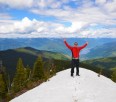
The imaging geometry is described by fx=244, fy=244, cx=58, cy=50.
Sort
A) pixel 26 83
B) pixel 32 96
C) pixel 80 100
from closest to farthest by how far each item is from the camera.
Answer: pixel 80 100
pixel 32 96
pixel 26 83

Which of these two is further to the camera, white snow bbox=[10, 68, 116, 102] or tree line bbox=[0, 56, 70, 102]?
tree line bbox=[0, 56, 70, 102]

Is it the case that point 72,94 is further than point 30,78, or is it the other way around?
point 30,78

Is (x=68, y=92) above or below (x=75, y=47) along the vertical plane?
below

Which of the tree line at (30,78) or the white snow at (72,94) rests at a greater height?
the white snow at (72,94)

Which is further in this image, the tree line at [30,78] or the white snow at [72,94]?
the tree line at [30,78]

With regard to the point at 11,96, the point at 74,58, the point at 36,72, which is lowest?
the point at 36,72

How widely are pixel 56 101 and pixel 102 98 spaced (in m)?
2.83

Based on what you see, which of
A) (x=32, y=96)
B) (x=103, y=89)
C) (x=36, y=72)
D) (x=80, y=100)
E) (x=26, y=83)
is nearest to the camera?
(x=80, y=100)

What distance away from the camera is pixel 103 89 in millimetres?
17547

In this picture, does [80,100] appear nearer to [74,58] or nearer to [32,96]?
[32,96]

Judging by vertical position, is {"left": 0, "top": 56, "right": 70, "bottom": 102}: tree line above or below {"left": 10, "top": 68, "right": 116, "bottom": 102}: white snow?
below

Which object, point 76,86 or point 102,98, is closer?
point 102,98

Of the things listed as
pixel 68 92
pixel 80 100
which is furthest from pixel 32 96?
pixel 80 100

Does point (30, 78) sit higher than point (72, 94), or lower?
lower
